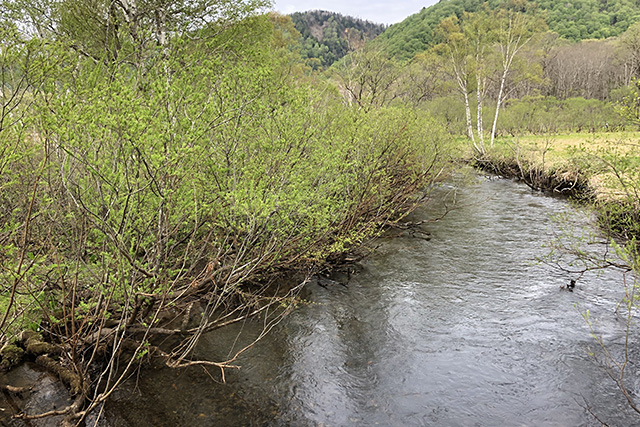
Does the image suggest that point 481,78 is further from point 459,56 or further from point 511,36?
point 511,36

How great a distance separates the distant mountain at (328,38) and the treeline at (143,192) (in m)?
18.3

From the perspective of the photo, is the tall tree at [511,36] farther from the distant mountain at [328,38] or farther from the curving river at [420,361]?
the curving river at [420,361]

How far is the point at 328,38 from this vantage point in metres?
71.3

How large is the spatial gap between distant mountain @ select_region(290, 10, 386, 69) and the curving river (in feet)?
70.9

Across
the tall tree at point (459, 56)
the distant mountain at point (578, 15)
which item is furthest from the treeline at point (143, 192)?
the distant mountain at point (578, 15)

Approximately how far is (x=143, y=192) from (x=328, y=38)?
2851 inches

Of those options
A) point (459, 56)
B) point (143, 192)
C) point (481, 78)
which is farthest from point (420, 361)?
point (459, 56)

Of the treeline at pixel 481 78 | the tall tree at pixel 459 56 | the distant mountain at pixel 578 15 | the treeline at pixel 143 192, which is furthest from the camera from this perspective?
the distant mountain at pixel 578 15

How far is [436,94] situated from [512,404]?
42467 millimetres

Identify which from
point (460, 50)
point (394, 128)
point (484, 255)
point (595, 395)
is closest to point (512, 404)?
point (595, 395)

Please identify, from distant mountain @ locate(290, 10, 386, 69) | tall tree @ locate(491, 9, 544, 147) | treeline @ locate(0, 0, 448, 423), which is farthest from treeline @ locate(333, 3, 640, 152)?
treeline @ locate(0, 0, 448, 423)

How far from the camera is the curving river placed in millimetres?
5711

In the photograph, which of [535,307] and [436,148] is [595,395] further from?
[436,148]

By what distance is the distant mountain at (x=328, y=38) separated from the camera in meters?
28.5
